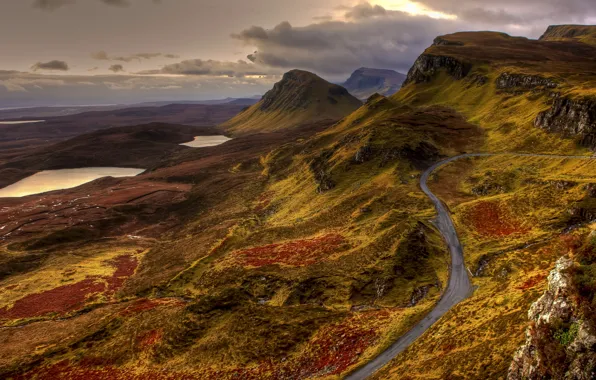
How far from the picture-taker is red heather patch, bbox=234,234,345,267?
75.8 metres

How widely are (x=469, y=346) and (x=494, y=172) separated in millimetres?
78229

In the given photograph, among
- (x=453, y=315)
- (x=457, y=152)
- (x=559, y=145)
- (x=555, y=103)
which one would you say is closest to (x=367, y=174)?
(x=457, y=152)

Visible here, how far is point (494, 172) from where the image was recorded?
98812 mm

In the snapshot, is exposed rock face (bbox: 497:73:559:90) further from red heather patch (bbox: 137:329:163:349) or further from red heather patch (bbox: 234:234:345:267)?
red heather patch (bbox: 137:329:163:349)

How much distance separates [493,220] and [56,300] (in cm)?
9946

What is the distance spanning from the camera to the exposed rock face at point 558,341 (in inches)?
840

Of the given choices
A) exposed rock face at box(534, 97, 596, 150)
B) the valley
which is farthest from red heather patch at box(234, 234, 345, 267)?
exposed rock face at box(534, 97, 596, 150)

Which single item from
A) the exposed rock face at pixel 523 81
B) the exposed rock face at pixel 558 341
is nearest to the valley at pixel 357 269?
the exposed rock face at pixel 558 341

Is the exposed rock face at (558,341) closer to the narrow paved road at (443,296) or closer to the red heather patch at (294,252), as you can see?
the narrow paved road at (443,296)

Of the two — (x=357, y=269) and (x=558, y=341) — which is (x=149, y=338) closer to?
(x=357, y=269)

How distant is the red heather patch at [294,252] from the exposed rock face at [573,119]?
7866 centimetres

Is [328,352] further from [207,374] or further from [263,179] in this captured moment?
[263,179]

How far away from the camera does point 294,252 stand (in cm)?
8038

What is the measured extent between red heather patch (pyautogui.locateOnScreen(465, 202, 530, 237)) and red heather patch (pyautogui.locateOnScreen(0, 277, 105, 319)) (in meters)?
87.9
